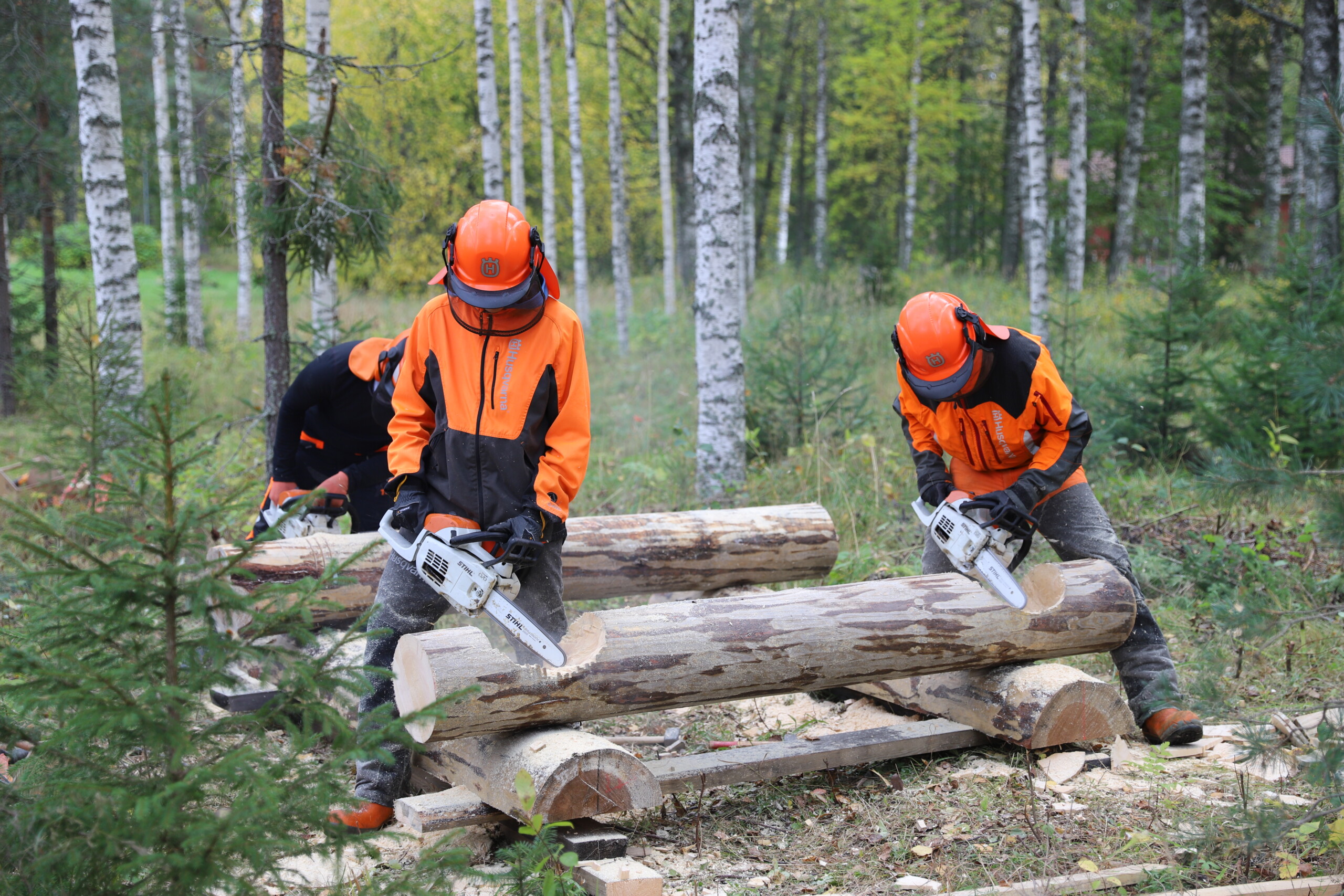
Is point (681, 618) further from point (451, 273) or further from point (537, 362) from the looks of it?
point (451, 273)

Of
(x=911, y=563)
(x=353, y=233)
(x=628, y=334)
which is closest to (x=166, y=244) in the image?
(x=628, y=334)

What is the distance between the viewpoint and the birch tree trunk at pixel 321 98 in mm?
6963

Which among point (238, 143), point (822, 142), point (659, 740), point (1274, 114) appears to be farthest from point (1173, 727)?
point (822, 142)

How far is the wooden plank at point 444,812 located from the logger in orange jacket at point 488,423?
18 centimetres

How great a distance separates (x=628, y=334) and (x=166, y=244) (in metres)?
8.69

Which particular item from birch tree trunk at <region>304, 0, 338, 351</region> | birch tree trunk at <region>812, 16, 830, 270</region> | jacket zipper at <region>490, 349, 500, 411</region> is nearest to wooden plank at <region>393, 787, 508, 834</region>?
jacket zipper at <region>490, 349, 500, 411</region>

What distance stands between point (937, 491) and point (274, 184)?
193 inches

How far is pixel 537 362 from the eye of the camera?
355 cm

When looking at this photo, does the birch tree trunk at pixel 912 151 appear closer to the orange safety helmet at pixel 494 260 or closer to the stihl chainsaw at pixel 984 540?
the stihl chainsaw at pixel 984 540

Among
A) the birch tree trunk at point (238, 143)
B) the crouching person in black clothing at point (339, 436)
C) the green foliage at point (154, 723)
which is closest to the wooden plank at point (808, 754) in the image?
the green foliage at point (154, 723)

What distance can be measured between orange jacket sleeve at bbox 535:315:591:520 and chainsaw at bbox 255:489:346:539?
1.71 metres

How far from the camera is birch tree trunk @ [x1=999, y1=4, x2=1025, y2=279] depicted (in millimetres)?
21797

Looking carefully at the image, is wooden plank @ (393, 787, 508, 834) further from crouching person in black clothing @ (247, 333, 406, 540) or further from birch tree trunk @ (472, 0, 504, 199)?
birch tree trunk @ (472, 0, 504, 199)

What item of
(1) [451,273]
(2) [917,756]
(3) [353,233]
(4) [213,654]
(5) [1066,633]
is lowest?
(2) [917,756]
